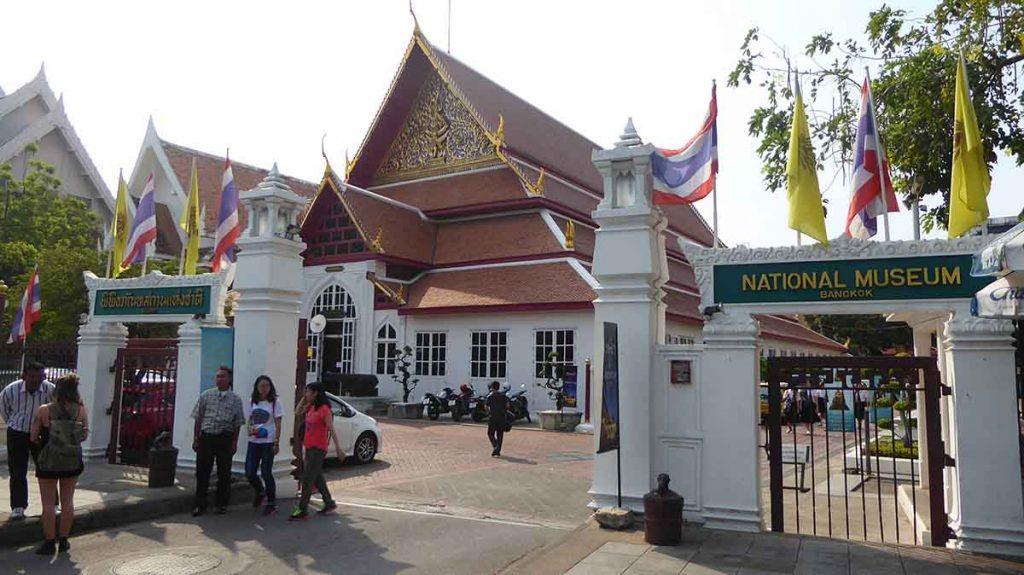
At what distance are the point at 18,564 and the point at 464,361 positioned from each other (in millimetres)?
15598

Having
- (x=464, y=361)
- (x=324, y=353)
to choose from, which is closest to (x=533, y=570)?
(x=464, y=361)

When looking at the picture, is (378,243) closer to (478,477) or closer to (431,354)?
(431,354)

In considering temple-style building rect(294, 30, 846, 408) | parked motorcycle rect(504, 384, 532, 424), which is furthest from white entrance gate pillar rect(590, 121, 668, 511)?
parked motorcycle rect(504, 384, 532, 424)

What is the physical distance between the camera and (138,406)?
10625mm

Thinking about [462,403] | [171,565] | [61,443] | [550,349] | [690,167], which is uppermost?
[690,167]

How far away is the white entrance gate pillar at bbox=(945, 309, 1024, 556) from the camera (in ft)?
20.4

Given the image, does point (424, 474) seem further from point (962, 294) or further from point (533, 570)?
point (962, 294)

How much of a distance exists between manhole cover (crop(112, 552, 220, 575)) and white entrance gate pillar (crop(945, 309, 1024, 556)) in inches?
246

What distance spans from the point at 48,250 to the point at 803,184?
20486 mm

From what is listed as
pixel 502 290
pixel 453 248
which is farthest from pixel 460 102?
pixel 502 290

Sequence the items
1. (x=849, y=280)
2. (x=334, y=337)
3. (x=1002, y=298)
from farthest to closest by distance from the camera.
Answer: (x=334, y=337), (x=849, y=280), (x=1002, y=298)

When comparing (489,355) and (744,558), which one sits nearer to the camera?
(744,558)

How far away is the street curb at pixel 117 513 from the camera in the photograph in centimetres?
648

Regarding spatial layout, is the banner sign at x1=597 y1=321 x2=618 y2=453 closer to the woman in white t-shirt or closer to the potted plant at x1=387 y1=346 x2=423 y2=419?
the woman in white t-shirt
